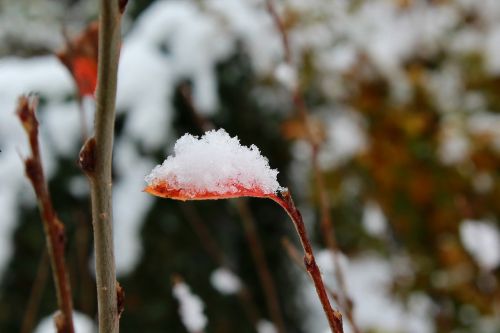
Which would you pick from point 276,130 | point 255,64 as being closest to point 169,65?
point 255,64

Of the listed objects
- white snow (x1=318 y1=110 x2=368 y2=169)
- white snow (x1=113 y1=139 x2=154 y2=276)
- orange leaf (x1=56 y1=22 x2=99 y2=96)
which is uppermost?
white snow (x1=318 y1=110 x2=368 y2=169)

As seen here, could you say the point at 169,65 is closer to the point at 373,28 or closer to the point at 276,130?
the point at 276,130

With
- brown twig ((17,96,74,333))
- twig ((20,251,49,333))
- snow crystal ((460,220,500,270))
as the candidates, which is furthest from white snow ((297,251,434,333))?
brown twig ((17,96,74,333))

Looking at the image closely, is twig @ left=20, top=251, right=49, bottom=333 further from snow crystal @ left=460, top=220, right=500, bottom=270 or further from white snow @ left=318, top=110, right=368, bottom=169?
white snow @ left=318, top=110, right=368, bottom=169

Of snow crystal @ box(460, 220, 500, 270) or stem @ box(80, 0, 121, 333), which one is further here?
snow crystal @ box(460, 220, 500, 270)

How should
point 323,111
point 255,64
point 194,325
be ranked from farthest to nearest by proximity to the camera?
point 323,111
point 255,64
point 194,325

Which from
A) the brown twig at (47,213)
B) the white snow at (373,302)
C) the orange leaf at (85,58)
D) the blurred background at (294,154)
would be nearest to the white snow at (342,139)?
the blurred background at (294,154)

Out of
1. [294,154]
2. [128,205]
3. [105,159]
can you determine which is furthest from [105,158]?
[294,154]
